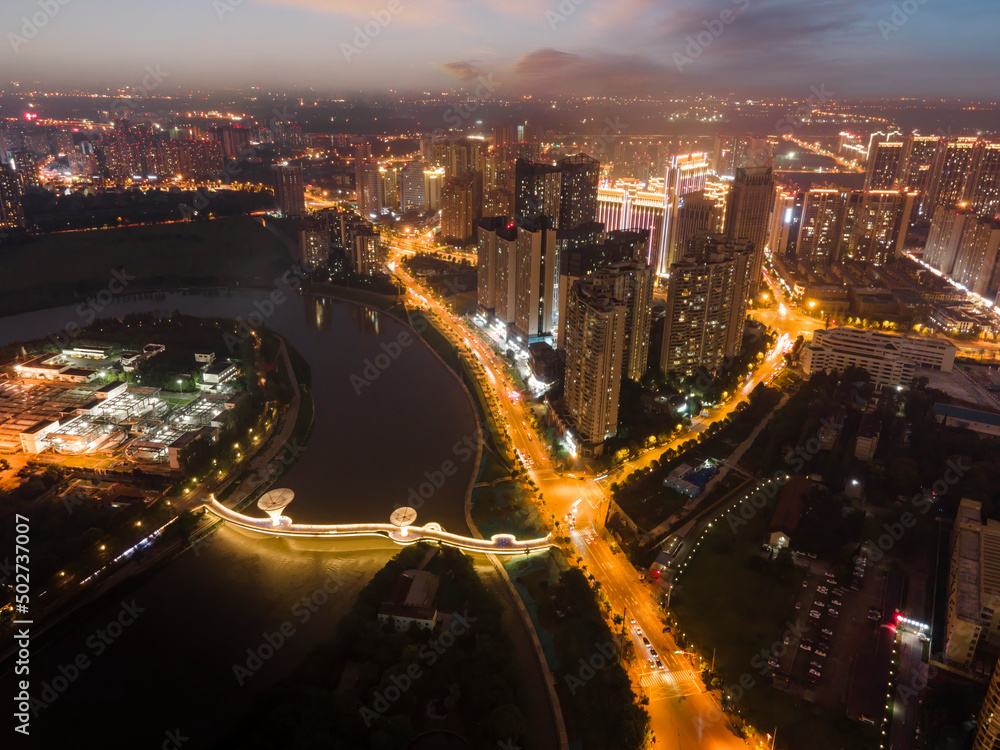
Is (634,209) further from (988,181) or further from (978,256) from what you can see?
(988,181)

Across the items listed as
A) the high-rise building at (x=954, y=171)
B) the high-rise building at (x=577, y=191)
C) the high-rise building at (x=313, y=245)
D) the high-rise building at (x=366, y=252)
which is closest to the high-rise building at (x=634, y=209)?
the high-rise building at (x=577, y=191)

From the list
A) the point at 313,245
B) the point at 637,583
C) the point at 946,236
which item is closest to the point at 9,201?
the point at 313,245

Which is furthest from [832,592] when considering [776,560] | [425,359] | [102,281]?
[102,281]

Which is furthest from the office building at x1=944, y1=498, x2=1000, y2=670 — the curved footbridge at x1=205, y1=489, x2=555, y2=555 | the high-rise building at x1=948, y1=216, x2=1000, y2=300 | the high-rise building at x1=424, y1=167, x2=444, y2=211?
the high-rise building at x1=424, y1=167, x2=444, y2=211

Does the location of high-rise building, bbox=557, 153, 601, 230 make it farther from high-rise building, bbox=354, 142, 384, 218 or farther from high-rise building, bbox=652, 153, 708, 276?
high-rise building, bbox=354, 142, 384, 218

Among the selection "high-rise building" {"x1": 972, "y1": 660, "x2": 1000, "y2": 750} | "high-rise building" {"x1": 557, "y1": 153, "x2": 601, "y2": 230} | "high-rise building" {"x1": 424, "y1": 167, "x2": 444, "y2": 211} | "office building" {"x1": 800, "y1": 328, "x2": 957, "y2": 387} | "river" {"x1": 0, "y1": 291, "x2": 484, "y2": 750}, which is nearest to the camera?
"high-rise building" {"x1": 972, "y1": 660, "x2": 1000, "y2": 750}
